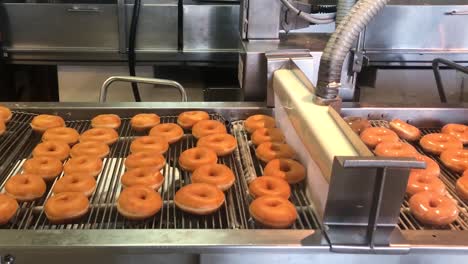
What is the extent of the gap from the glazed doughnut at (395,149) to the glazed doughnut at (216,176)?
1.46 feet

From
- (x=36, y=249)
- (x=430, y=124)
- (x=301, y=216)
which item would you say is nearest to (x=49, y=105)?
(x=36, y=249)

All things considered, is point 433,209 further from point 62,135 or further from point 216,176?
point 62,135

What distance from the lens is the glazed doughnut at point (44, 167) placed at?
4.36 feet

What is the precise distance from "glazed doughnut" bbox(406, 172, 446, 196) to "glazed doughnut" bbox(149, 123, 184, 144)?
→ 2.23 feet

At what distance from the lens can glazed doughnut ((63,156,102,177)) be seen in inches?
52.7

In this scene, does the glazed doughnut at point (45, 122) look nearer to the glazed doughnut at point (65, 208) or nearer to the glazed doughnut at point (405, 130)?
the glazed doughnut at point (65, 208)

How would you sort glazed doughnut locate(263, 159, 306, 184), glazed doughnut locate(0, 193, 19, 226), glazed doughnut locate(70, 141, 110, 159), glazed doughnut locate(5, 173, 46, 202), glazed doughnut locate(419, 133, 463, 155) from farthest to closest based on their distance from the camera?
glazed doughnut locate(419, 133, 463, 155) → glazed doughnut locate(70, 141, 110, 159) → glazed doughnut locate(263, 159, 306, 184) → glazed doughnut locate(5, 173, 46, 202) → glazed doughnut locate(0, 193, 19, 226)

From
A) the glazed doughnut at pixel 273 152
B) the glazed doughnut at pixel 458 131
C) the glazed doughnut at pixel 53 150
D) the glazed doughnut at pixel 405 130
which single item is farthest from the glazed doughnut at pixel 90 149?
the glazed doughnut at pixel 458 131

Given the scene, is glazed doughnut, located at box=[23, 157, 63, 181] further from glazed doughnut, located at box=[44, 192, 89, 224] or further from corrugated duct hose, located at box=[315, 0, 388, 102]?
corrugated duct hose, located at box=[315, 0, 388, 102]

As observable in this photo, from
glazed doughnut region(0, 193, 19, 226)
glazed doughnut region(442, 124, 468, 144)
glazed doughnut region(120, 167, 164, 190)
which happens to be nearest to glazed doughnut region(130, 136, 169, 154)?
glazed doughnut region(120, 167, 164, 190)

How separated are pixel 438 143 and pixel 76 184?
3.44 feet

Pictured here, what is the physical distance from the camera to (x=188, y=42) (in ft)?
9.48

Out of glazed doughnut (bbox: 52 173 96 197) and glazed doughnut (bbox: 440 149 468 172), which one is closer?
glazed doughnut (bbox: 52 173 96 197)

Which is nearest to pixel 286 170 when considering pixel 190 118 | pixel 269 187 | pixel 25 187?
pixel 269 187
